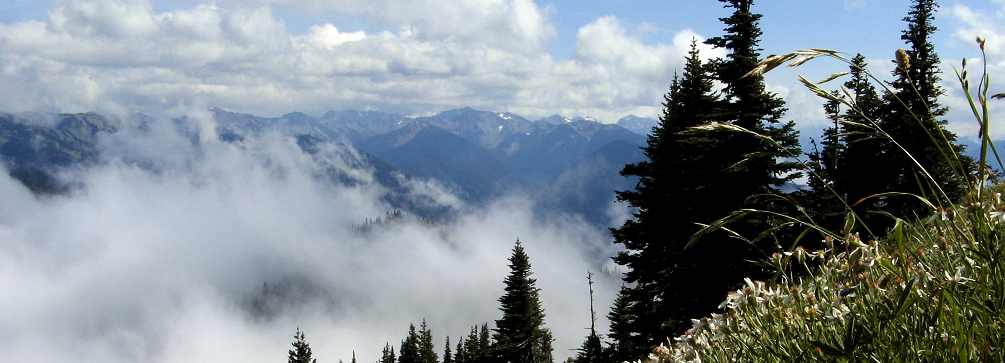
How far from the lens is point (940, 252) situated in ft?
6.23

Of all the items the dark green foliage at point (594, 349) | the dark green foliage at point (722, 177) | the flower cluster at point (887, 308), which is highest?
the dark green foliage at point (722, 177)

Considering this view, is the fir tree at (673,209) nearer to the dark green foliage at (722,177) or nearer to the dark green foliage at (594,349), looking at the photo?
the dark green foliage at (722,177)

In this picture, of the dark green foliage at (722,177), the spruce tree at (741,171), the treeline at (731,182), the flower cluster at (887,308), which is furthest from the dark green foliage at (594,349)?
the flower cluster at (887,308)

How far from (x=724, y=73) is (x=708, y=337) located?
13.8m

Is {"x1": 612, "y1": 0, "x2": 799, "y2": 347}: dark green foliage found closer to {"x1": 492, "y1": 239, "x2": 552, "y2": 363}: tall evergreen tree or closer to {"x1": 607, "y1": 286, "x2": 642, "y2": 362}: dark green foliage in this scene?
{"x1": 607, "y1": 286, "x2": 642, "y2": 362}: dark green foliage

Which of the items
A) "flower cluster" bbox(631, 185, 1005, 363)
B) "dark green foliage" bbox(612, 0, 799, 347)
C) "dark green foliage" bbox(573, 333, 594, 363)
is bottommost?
"flower cluster" bbox(631, 185, 1005, 363)

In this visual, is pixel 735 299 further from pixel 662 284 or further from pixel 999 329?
pixel 662 284

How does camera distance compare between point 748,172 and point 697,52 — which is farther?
point 697,52

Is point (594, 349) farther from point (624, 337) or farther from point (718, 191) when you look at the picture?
point (718, 191)

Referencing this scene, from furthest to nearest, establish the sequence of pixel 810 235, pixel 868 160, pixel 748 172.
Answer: pixel 868 160 < pixel 748 172 < pixel 810 235

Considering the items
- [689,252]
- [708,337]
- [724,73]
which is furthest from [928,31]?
[708,337]

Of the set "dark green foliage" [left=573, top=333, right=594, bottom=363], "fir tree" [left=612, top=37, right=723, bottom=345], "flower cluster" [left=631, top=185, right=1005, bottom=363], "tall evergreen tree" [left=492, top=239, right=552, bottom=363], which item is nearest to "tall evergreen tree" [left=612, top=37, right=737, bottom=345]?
"fir tree" [left=612, top=37, right=723, bottom=345]

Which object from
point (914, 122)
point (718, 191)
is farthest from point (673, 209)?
point (914, 122)

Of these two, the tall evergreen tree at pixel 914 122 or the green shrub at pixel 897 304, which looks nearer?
the green shrub at pixel 897 304
